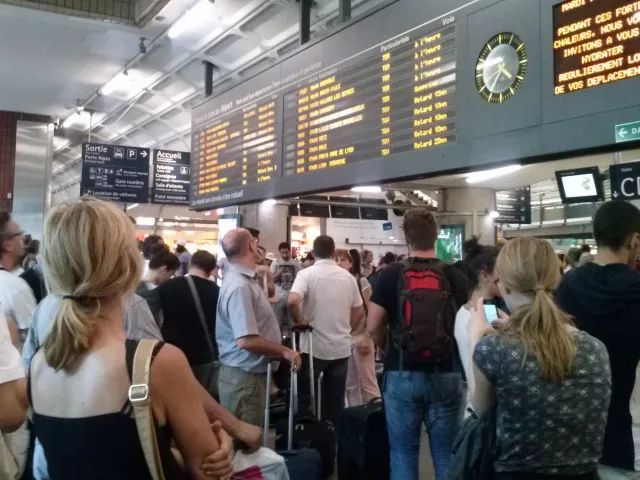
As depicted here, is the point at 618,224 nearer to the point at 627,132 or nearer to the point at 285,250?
the point at 627,132

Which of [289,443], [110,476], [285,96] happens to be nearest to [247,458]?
[110,476]

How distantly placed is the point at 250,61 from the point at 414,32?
473 centimetres

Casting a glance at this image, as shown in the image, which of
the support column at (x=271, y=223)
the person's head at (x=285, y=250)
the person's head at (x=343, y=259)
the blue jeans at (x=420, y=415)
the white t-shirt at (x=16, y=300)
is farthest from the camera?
the support column at (x=271, y=223)

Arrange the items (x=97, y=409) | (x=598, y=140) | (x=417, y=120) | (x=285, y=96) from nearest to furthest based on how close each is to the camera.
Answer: (x=97, y=409), (x=598, y=140), (x=417, y=120), (x=285, y=96)

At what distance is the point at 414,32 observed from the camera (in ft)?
12.9

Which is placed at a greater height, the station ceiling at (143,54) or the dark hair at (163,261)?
the station ceiling at (143,54)

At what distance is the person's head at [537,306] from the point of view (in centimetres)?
171

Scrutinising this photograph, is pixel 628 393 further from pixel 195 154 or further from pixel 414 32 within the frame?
pixel 195 154

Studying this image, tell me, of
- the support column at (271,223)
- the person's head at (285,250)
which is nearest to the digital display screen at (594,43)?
the person's head at (285,250)

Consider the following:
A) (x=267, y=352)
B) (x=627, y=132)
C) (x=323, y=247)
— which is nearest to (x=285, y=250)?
(x=323, y=247)

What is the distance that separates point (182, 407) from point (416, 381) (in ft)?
6.48

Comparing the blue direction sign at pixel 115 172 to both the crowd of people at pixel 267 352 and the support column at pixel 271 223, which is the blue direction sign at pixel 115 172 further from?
the crowd of people at pixel 267 352

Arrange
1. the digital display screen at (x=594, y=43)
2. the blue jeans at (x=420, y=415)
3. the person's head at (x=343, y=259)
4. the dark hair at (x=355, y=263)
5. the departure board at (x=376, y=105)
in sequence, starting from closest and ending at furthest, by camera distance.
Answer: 1. the digital display screen at (x=594, y=43)
2. the blue jeans at (x=420, y=415)
3. the departure board at (x=376, y=105)
4. the person's head at (x=343, y=259)
5. the dark hair at (x=355, y=263)

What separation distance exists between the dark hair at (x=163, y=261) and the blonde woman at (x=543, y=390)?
3.32 meters
